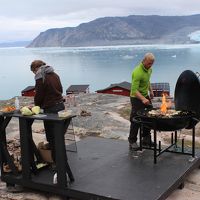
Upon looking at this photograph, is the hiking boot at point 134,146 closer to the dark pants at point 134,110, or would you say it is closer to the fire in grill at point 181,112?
the dark pants at point 134,110

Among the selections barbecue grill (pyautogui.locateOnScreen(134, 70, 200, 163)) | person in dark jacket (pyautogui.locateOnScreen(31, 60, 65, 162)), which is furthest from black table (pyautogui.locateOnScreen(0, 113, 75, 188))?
barbecue grill (pyautogui.locateOnScreen(134, 70, 200, 163))

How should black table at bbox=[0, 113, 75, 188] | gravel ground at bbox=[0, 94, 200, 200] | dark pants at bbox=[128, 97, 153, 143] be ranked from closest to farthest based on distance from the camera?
1. black table at bbox=[0, 113, 75, 188]
2. gravel ground at bbox=[0, 94, 200, 200]
3. dark pants at bbox=[128, 97, 153, 143]

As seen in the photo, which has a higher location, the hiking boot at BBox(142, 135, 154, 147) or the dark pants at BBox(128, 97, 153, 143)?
the dark pants at BBox(128, 97, 153, 143)

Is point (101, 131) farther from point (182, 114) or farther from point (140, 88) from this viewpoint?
point (182, 114)

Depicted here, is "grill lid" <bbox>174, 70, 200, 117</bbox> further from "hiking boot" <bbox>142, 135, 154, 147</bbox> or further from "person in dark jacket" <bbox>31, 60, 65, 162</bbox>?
→ "person in dark jacket" <bbox>31, 60, 65, 162</bbox>

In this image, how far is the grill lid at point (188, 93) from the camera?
6.92m

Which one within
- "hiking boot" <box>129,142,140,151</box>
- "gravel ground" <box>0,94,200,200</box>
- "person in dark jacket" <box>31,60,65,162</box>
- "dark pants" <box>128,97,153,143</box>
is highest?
"person in dark jacket" <box>31,60,65,162</box>

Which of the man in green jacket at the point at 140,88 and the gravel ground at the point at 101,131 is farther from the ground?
the man in green jacket at the point at 140,88

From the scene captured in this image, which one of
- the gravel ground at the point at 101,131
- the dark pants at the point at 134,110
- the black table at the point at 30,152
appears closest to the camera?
the black table at the point at 30,152

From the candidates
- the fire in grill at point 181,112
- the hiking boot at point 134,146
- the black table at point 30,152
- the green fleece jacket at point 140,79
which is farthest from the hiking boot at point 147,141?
the black table at point 30,152

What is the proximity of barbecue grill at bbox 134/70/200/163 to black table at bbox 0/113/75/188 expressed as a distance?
1471mm

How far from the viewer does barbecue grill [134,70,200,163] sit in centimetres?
634

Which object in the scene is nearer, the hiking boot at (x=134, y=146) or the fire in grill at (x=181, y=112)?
the fire in grill at (x=181, y=112)

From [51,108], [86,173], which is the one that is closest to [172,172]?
[86,173]
